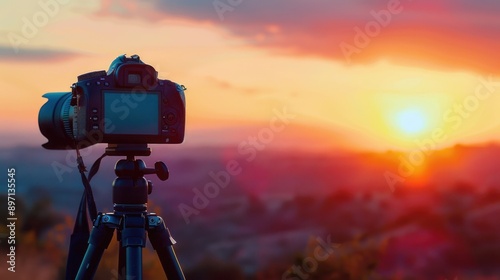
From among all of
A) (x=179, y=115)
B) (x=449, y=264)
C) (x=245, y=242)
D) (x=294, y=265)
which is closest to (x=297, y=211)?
(x=245, y=242)

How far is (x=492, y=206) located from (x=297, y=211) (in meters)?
4.67

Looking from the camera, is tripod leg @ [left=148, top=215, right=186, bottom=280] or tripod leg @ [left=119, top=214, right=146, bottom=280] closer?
tripod leg @ [left=119, top=214, right=146, bottom=280]

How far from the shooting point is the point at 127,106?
14.8ft

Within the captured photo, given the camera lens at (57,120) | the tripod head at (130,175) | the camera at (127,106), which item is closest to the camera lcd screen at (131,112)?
the camera at (127,106)

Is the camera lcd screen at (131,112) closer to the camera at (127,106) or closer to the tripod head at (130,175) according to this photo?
the camera at (127,106)

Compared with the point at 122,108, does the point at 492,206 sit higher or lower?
higher

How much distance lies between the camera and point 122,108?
177 inches

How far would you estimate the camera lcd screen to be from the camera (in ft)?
14.7

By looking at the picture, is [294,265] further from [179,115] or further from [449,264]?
[449,264]

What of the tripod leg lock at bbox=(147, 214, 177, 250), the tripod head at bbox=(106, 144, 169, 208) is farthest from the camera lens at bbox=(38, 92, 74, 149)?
the tripod leg lock at bbox=(147, 214, 177, 250)

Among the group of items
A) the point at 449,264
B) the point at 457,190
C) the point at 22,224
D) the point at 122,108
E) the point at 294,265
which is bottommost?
the point at 122,108

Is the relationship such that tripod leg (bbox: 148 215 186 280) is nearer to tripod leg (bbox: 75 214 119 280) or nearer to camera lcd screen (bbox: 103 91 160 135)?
tripod leg (bbox: 75 214 119 280)

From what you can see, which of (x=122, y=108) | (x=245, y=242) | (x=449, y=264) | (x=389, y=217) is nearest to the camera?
(x=122, y=108)

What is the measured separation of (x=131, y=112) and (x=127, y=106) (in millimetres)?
35
